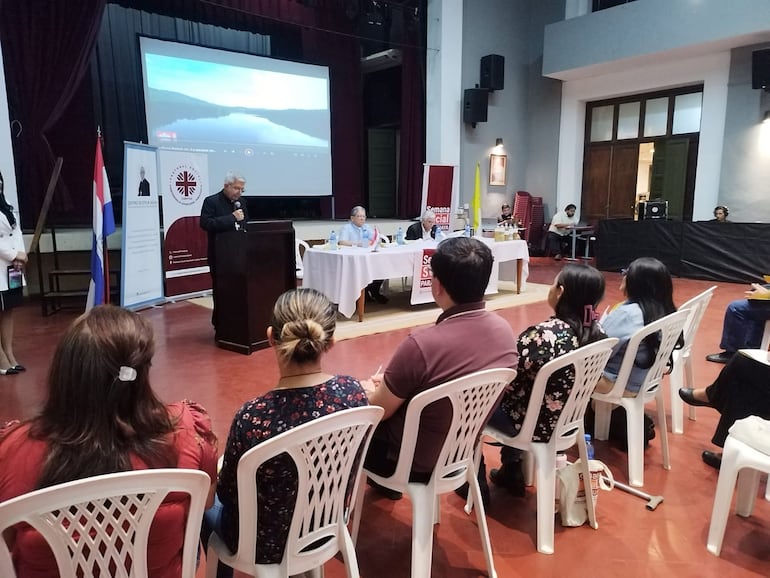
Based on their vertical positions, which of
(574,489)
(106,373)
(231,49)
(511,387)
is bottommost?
(574,489)

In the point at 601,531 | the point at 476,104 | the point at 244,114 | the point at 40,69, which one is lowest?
the point at 601,531

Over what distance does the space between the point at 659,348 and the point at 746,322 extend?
2.01m

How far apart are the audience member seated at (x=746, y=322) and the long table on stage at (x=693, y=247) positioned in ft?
12.8

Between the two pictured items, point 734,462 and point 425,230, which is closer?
point 734,462

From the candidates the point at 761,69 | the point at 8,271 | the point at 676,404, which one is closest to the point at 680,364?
the point at 676,404

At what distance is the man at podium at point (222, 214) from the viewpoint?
414 centimetres

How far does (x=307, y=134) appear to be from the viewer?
7.92 m

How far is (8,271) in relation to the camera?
11.1ft

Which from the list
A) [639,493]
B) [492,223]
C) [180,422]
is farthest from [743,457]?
[492,223]

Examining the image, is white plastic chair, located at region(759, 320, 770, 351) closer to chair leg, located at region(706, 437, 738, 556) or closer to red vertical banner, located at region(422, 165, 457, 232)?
chair leg, located at region(706, 437, 738, 556)

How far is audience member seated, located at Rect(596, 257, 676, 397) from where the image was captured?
2.21 m

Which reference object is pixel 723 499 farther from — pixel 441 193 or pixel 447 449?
pixel 441 193

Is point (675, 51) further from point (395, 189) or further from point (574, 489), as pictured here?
point (574, 489)

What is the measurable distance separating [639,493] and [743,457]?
53 centimetres
